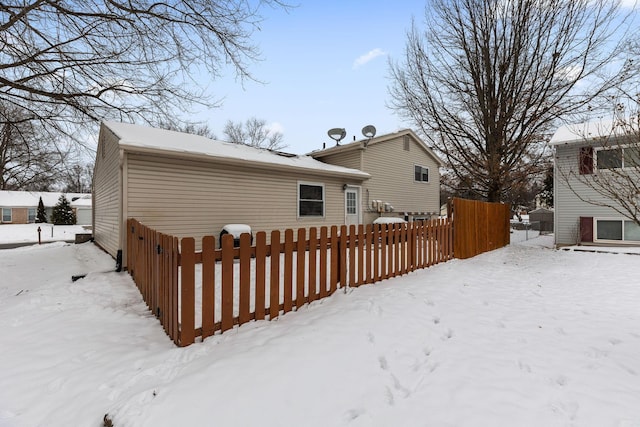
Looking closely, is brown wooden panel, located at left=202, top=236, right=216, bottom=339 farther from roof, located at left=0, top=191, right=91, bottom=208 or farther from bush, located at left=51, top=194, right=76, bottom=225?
roof, located at left=0, top=191, right=91, bottom=208

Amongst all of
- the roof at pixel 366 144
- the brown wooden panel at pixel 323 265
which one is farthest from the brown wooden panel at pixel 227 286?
the roof at pixel 366 144

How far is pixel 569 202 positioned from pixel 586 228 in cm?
103

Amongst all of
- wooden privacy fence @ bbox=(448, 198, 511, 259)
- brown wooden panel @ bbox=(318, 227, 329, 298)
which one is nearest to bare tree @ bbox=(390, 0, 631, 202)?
wooden privacy fence @ bbox=(448, 198, 511, 259)

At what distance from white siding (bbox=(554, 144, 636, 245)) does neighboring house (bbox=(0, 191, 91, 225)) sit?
4289 cm

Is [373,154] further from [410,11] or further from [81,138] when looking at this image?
[81,138]

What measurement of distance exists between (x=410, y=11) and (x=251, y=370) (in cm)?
→ 1500

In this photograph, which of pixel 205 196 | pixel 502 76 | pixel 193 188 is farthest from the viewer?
pixel 502 76

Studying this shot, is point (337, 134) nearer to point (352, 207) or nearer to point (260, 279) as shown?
point (352, 207)

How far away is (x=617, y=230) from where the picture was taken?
10.4 metres

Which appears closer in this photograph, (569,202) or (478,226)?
(478,226)

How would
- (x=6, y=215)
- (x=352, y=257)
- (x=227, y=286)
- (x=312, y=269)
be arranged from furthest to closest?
(x=6, y=215) < (x=352, y=257) < (x=312, y=269) < (x=227, y=286)

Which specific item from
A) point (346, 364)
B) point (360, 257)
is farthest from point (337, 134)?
point (346, 364)

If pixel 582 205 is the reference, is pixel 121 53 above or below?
above

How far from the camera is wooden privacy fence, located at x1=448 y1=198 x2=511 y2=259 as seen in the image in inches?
315
